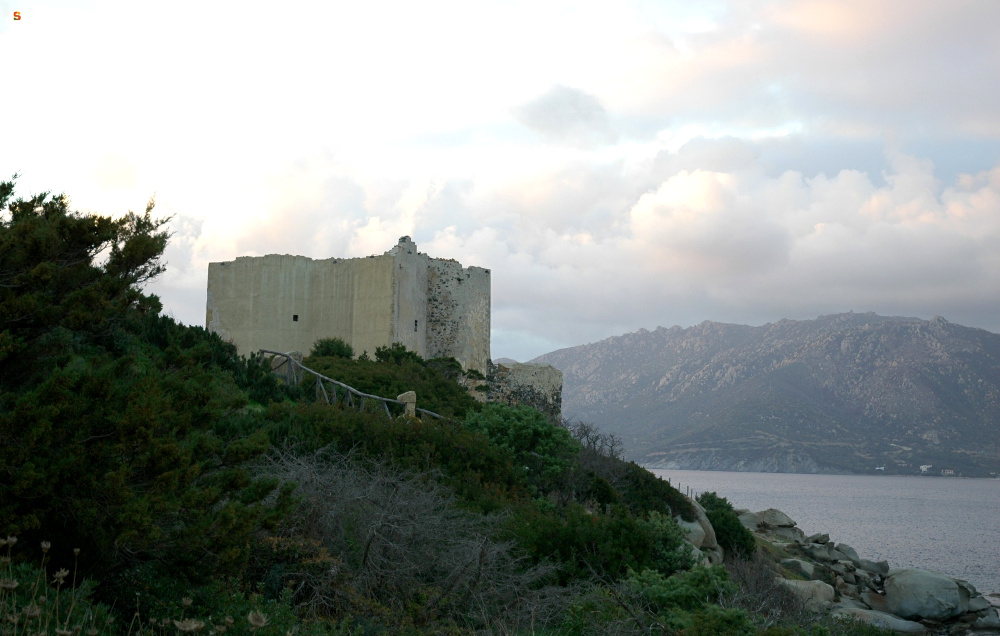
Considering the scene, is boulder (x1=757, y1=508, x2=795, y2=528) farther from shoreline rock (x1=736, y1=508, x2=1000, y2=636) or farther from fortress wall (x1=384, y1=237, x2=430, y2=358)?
fortress wall (x1=384, y1=237, x2=430, y2=358)

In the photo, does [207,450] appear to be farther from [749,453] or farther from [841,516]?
[749,453]

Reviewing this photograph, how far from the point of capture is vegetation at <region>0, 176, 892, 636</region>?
6.31m

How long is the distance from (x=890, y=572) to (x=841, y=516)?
4465cm

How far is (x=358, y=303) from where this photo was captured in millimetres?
30797

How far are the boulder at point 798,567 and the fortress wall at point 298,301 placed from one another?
14630 mm

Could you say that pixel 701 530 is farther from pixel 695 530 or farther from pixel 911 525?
pixel 911 525

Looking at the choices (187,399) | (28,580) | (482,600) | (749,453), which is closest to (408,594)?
(482,600)

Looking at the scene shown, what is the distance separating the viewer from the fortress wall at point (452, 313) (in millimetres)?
32812

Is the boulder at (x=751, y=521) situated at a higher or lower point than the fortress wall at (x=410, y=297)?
lower

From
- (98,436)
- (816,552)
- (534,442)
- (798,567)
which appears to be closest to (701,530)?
(534,442)

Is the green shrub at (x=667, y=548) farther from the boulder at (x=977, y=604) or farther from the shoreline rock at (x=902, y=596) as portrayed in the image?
the boulder at (x=977, y=604)

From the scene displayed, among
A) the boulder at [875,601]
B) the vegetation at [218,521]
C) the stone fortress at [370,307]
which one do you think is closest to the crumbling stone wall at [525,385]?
the stone fortress at [370,307]

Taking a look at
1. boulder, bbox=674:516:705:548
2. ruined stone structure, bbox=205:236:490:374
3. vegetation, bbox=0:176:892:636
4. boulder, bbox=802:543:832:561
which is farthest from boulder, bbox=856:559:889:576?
vegetation, bbox=0:176:892:636

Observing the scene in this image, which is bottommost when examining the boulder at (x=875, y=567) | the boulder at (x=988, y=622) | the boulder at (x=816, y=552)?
the boulder at (x=988, y=622)
